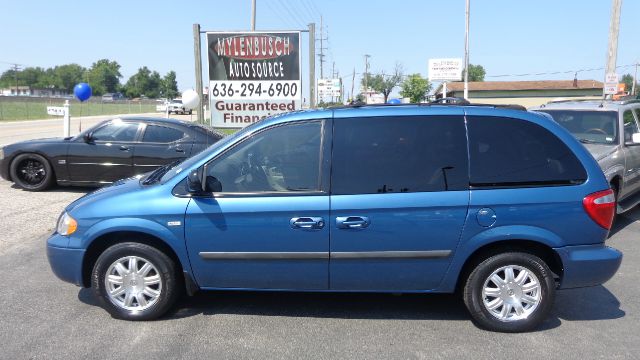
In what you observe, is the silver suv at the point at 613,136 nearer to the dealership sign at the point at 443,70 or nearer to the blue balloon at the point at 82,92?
the blue balloon at the point at 82,92

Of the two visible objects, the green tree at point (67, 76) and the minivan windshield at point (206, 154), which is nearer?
the minivan windshield at point (206, 154)

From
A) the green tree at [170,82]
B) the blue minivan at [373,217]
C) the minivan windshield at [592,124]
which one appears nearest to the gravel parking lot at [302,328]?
the blue minivan at [373,217]

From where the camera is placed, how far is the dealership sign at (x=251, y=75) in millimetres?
12234

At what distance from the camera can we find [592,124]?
796 cm

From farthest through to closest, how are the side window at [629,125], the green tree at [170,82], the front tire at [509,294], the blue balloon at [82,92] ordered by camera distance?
the green tree at [170,82]
the blue balloon at [82,92]
the side window at [629,125]
the front tire at [509,294]

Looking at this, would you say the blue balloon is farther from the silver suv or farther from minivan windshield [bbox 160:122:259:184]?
the silver suv

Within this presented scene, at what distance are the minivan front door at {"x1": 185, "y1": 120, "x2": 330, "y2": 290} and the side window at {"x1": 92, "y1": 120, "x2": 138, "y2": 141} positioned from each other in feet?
19.5

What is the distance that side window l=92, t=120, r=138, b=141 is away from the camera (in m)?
9.33

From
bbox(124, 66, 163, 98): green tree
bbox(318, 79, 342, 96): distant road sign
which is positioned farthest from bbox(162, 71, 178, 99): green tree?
bbox(318, 79, 342, 96): distant road sign

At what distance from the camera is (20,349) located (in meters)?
3.63

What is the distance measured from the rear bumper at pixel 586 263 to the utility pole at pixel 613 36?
44.5 ft

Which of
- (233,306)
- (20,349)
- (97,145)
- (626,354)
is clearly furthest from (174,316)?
(97,145)

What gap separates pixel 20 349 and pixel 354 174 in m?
2.71

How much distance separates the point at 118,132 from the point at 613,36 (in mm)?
13968
